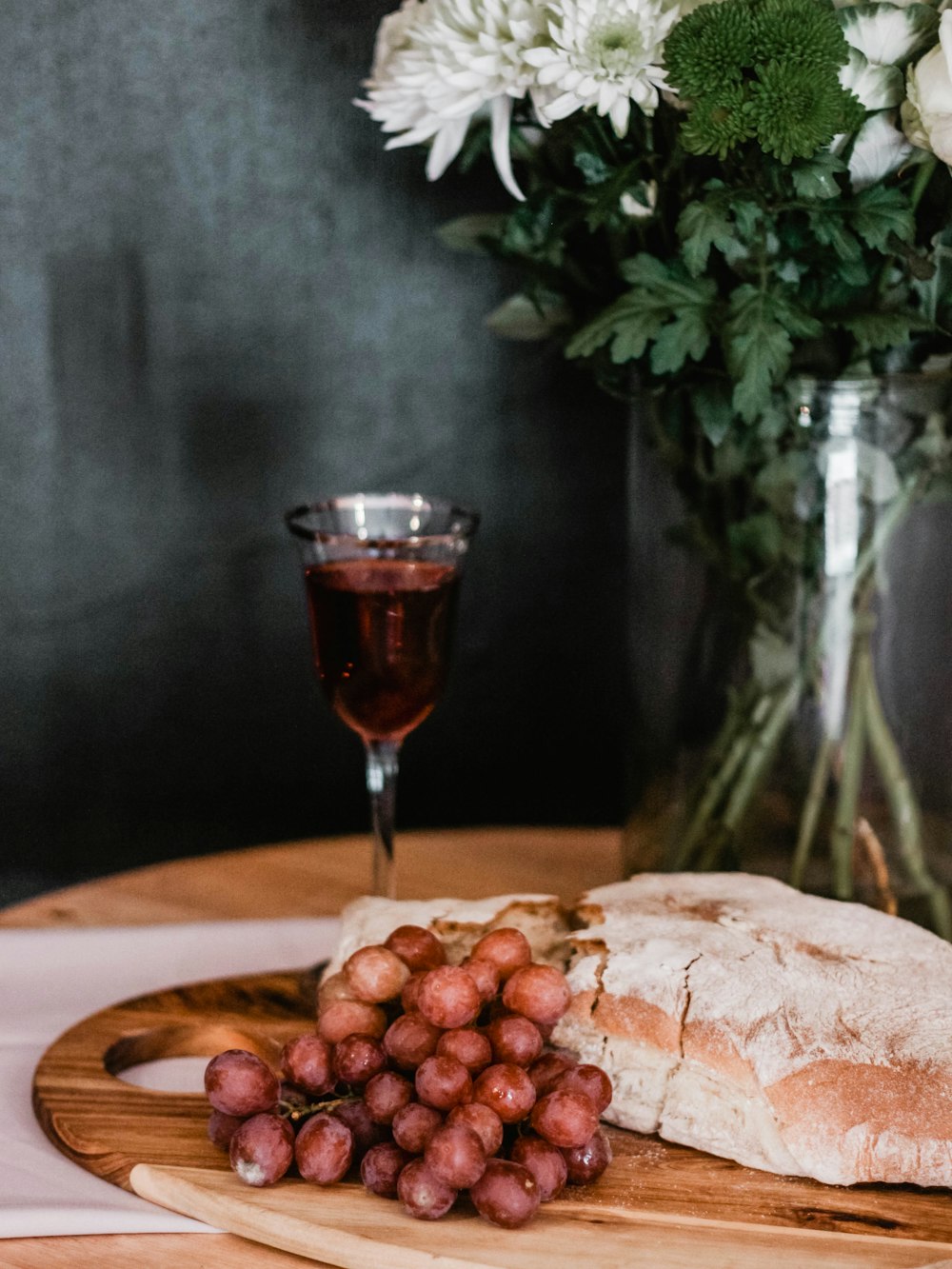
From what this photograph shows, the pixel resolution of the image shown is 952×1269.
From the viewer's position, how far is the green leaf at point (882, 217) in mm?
931

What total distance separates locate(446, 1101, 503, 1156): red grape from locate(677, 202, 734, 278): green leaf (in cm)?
54

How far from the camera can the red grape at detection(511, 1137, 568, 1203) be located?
0.75 metres

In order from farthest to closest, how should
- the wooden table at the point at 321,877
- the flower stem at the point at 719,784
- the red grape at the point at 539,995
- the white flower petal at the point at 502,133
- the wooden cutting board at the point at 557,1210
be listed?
the wooden table at the point at 321,877
the flower stem at the point at 719,784
the white flower petal at the point at 502,133
the red grape at the point at 539,995
the wooden cutting board at the point at 557,1210

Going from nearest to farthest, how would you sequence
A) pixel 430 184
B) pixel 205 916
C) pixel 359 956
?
pixel 359 956
pixel 205 916
pixel 430 184

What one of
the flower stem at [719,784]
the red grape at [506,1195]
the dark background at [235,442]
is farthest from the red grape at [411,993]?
the dark background at [235,442]

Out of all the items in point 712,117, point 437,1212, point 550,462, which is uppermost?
point 712,117

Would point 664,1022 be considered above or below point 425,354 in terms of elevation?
below

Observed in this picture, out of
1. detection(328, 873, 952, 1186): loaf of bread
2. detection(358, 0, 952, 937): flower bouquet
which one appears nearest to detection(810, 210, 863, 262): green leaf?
detection(358, 0, 952, 937): flower bouquet

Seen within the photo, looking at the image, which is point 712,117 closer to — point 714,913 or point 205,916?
point 714,913

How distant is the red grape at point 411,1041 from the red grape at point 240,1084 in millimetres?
68

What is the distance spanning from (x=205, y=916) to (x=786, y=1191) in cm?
62

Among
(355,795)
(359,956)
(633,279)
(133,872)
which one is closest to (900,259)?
(633,279)

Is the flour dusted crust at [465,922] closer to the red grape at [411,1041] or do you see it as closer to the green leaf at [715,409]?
the red grape at [411,1041]

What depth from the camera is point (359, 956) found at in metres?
0.84
